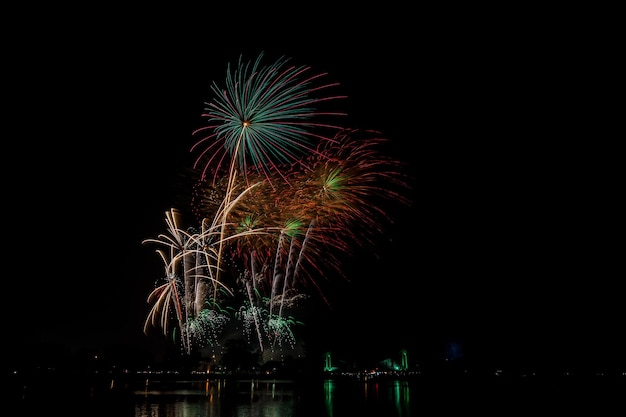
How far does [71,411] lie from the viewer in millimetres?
19203

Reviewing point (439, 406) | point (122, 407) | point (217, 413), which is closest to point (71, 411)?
point (122, 407)

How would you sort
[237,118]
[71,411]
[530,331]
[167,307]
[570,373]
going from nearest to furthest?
1. [71,411]
2. [237,118]
3. [167,307]
4. [530,331]
5. [570,373]

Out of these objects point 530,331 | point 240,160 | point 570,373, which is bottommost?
point 570,373

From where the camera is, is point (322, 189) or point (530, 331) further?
point (530, 331)

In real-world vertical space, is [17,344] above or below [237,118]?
below

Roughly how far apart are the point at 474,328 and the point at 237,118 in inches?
2298

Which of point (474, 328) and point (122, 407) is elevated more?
point (474, 328)

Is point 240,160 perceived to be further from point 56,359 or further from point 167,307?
point 56,359

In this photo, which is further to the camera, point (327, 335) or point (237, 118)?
point (327, 335)

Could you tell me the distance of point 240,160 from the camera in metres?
22.0

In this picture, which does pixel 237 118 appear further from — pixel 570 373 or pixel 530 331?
pixel 570 373

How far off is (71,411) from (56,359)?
Result: 106507 mm

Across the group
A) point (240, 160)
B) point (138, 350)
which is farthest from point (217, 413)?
point (138, 350)

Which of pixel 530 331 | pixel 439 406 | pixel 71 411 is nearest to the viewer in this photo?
pixel 71 411
